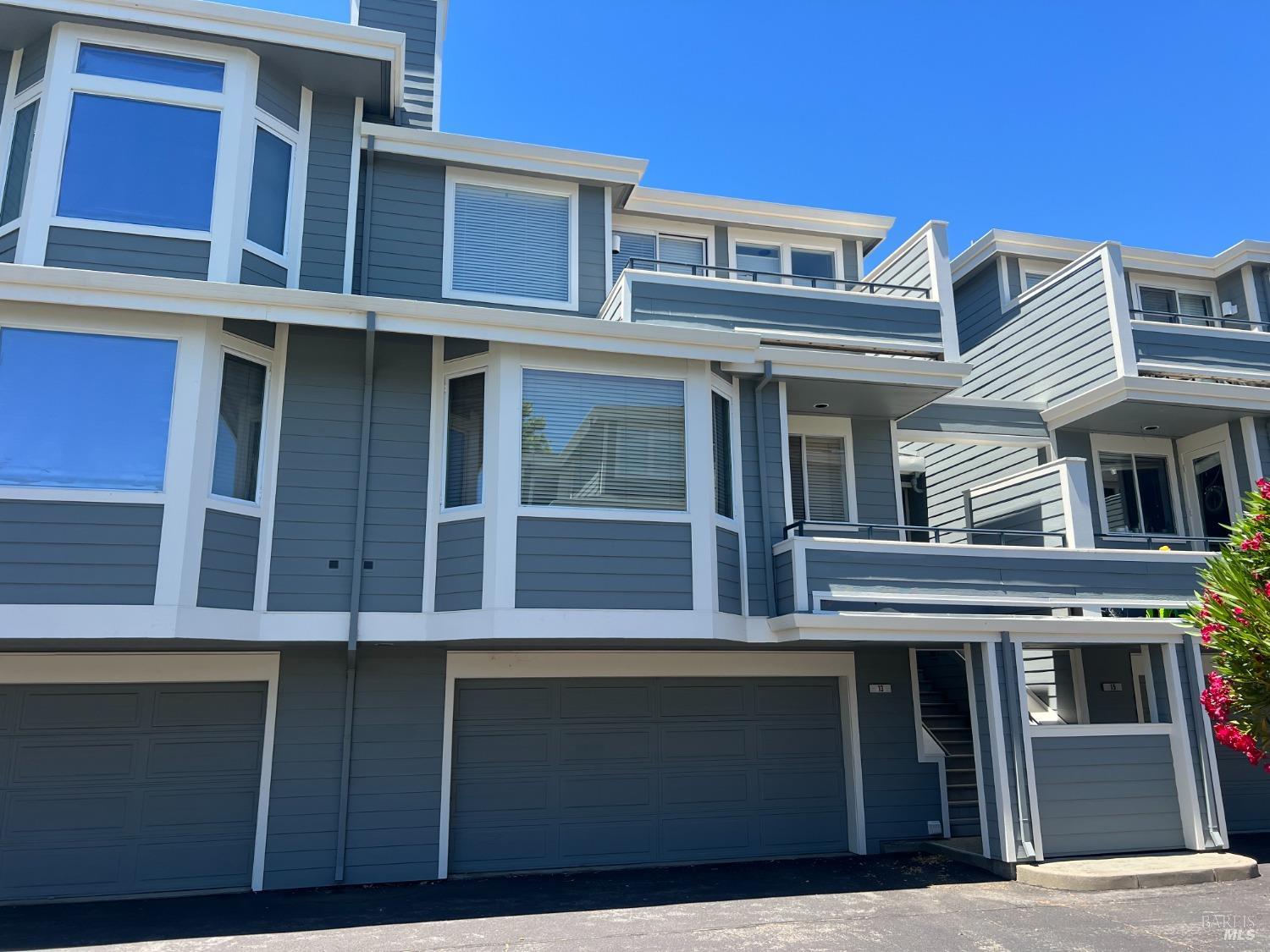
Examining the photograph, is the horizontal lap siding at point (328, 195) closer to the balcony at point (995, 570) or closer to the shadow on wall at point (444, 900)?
the balcony at point (995, 570)

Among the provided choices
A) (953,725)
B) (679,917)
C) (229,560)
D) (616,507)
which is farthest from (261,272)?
(953,725)

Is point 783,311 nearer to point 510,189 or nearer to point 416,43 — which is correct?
point 510,189

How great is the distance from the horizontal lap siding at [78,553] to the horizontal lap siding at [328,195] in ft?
11.5

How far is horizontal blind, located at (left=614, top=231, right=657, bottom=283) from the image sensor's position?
44.8ft

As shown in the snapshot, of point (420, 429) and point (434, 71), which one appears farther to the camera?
point (434, 71)

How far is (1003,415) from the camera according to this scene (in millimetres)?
13539

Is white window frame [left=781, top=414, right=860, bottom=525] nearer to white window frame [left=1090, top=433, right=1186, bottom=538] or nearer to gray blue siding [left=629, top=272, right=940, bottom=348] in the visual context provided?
gray blue siding [left=629, top=272, right=940, bottom=348]

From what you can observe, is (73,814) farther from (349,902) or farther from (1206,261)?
(1206,261)

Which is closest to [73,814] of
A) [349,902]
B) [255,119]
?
[349,902]

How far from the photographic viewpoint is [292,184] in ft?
35.3

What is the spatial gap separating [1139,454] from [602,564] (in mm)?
9464

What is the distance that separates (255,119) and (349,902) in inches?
333

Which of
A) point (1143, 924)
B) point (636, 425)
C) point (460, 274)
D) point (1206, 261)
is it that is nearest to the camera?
point (1143, 924)

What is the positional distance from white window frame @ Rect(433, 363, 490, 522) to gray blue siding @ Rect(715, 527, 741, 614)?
8.34ft
